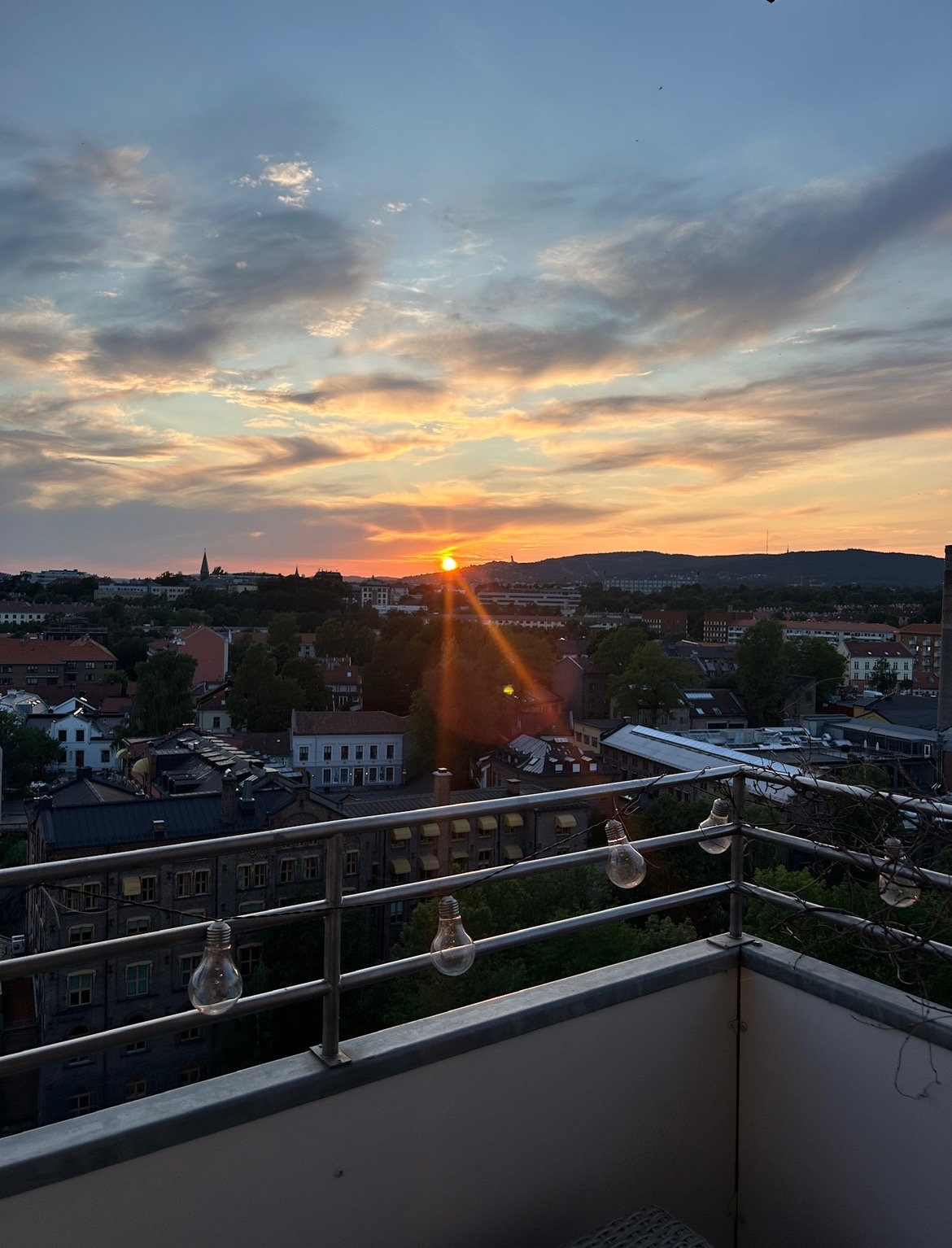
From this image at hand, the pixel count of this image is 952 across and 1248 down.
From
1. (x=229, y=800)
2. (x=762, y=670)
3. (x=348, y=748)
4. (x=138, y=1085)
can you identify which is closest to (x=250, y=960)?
(x=138, y=1085)

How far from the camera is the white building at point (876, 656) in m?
57.7

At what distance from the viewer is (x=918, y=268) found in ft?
36.1

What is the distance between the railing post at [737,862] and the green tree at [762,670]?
4036cm

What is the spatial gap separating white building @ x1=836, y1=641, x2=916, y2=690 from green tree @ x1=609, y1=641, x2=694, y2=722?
24.5m

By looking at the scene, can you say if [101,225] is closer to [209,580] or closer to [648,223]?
[648,223]

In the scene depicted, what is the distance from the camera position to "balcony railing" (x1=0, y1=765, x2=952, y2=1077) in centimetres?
112

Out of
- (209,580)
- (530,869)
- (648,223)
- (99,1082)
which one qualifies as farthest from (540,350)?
(209,580)

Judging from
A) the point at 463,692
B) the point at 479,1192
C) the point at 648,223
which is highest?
the point at 648,223

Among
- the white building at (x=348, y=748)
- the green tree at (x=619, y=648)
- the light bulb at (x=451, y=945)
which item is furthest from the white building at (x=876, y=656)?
the light bulb at (x=451, y=945)

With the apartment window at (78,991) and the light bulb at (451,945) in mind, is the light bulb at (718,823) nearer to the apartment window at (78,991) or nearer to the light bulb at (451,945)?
the light bulb at (451,945)

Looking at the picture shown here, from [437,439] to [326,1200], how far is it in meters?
24.7

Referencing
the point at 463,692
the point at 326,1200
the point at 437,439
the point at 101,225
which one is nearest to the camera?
the point at 326,1200

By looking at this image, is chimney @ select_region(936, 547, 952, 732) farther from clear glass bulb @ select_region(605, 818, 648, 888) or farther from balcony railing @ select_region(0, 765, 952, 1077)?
clear glass bulb @ select_region(605, 818, 648, 888)

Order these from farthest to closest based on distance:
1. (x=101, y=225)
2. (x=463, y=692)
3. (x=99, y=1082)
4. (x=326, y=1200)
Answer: (x=463, y=692) → (x=99, y=1082) → (x=101, y=225) → (x=326, y=1200)
